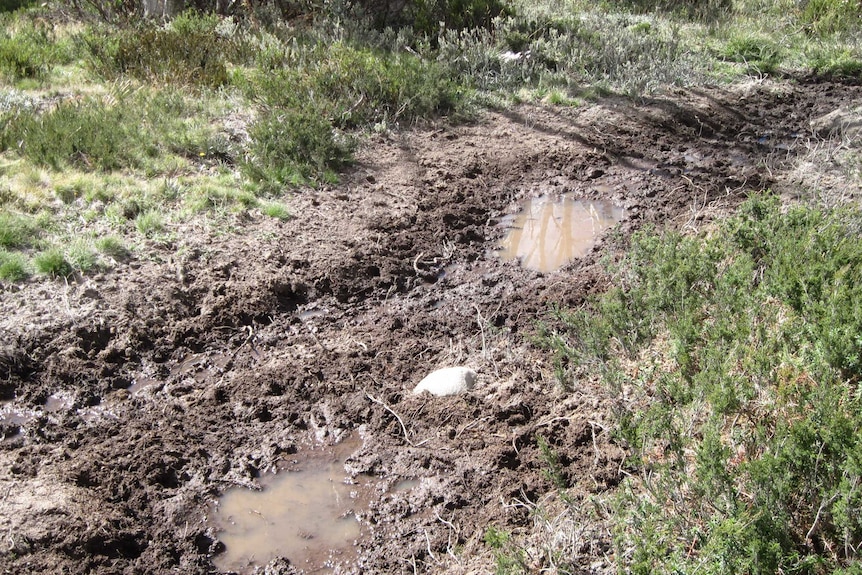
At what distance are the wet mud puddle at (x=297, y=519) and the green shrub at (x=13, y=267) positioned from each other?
9.02ft

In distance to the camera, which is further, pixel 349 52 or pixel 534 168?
pixel 349 52

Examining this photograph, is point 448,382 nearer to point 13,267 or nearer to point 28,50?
point 13,267

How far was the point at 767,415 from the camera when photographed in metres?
4.00

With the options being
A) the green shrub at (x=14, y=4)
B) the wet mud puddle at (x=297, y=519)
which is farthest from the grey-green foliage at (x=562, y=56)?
the green shrub at (x=14, y=4)

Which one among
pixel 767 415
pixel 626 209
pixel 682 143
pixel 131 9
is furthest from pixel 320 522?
pixel 131 9

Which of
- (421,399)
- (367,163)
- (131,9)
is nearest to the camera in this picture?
(421,399)

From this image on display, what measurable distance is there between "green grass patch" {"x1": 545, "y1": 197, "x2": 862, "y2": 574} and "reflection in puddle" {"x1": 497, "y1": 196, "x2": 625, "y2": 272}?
3.17 feet

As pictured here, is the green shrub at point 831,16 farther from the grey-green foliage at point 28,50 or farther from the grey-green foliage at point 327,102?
the grey-green foliage at point 28,50

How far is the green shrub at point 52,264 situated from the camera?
5.83 metres

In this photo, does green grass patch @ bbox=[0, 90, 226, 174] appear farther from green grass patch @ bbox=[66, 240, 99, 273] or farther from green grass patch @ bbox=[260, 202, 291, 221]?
green grass patch @ bbox=[66, 240, 99, 273]

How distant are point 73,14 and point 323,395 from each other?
1092 cm

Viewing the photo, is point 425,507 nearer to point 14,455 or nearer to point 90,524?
point 90,524

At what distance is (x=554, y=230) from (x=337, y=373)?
116 inches

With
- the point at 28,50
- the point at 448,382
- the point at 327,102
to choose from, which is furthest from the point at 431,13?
the point at 448,382
